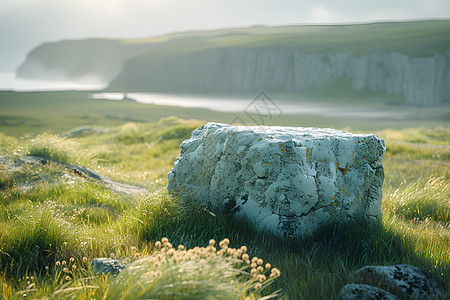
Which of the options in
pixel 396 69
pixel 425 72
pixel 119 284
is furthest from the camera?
pixel 396 69

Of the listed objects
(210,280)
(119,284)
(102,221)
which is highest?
(210,280)

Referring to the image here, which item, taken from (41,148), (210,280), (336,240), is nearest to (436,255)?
(336,240)

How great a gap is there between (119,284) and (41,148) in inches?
319

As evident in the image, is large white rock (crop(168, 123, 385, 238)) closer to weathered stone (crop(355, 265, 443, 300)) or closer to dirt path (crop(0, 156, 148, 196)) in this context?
weathered stone (crop(355, 265, 443, 300))

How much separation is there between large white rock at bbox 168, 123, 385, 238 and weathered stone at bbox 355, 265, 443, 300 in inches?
48.1

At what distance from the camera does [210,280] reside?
2.53 m

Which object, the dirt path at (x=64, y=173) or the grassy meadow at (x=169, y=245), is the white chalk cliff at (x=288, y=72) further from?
the dirt path at (x=64, y=173)

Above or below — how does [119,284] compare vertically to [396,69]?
below

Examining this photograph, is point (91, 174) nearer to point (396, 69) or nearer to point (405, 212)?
point (405, 212)

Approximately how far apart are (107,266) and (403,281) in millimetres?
2962

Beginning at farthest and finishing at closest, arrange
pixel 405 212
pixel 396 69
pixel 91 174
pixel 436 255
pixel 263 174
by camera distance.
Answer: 1. pixel 396 69
2. pixel 91 174
3. pixel 405 212
4. pixel 263 174
5. pixel 436 255

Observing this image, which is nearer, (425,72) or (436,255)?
(436,255)

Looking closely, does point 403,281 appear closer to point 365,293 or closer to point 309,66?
point 365,293

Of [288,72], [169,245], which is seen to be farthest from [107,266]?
[288,72]
